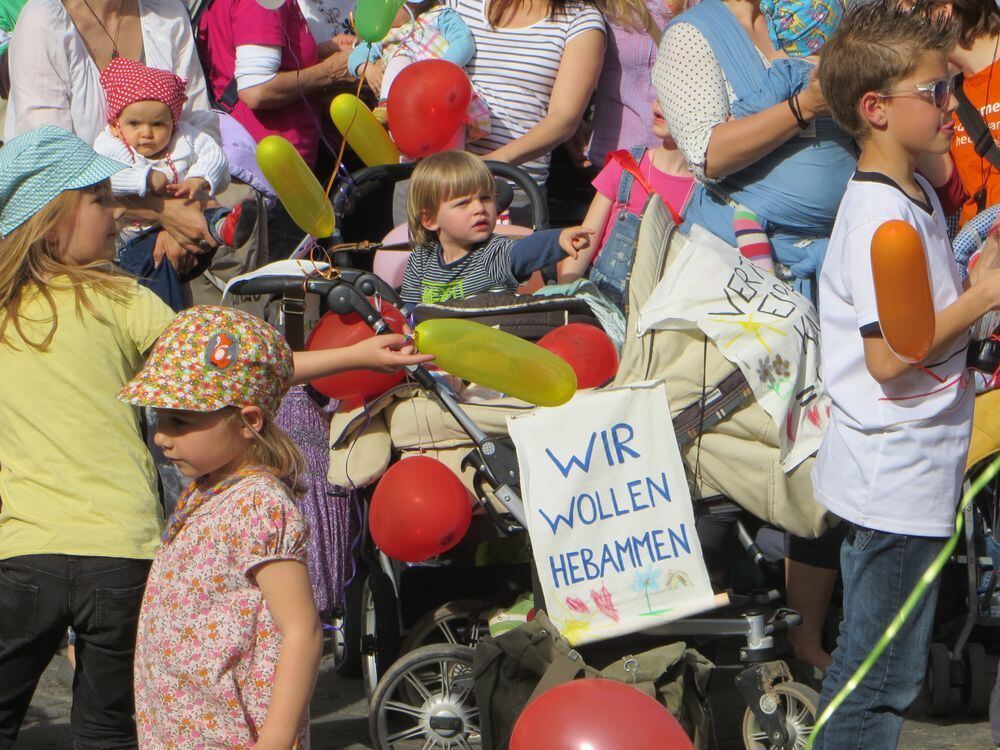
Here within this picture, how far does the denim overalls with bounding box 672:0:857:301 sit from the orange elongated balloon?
1652 millimetres

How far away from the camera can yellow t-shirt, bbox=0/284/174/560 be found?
333cm

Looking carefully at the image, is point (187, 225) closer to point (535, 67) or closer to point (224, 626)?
point (535, 67)

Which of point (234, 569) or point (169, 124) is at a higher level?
point (169, 124)

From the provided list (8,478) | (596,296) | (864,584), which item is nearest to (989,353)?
(864,584)

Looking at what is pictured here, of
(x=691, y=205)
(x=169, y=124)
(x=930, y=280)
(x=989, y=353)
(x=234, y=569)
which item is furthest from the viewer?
(x=169, y=124)

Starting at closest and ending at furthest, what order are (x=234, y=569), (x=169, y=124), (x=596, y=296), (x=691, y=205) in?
(x=234, y=569) → (x=596, y=296) → (x=691, y=205) → (x=169, y=124)

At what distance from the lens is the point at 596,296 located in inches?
173

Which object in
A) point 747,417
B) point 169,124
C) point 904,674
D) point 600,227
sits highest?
Answer: point 169,124

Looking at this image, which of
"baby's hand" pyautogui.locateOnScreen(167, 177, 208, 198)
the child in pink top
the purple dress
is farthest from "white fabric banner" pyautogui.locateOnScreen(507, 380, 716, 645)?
the purple dress

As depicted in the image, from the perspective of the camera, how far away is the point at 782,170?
14.8 ft

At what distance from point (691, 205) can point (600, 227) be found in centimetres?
33

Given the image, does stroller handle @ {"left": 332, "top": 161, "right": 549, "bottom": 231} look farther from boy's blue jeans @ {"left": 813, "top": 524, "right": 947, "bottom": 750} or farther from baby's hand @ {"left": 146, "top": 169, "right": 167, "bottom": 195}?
boy's blue jeans @ {"left": 813, "top": 524, "right": 947, "bottom": 750}

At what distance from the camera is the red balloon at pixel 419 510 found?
392cm

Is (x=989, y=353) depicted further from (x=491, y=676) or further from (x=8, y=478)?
(x=8, y=478)
